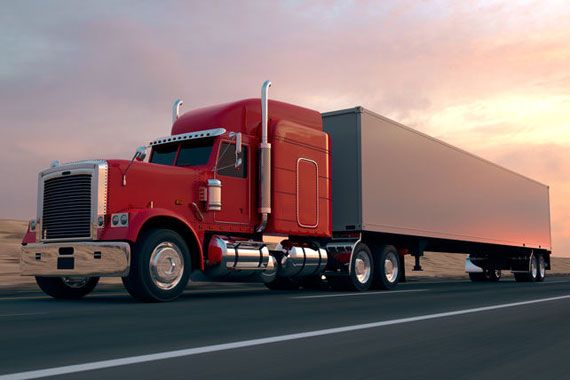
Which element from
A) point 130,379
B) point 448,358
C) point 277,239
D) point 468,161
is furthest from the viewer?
point 468,161

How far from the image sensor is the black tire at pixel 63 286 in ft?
41.7

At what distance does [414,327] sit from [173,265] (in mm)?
5245

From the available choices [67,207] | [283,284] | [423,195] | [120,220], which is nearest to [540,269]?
[423,195]

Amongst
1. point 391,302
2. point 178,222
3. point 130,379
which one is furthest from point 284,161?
point 130,379

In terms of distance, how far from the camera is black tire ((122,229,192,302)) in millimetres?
10812

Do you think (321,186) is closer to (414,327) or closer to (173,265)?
(173,265)

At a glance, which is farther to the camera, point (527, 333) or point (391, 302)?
point (391, 302)

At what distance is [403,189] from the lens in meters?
18.1

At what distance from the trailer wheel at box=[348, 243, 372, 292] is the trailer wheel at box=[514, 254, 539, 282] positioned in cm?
1478

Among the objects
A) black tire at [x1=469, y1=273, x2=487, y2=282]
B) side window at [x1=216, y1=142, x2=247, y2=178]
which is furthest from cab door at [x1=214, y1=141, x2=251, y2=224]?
black tire at [x1=469, y1=273, x2=487, y2=282]

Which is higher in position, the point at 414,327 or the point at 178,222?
the point at 178,222

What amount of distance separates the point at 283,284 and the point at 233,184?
472cm

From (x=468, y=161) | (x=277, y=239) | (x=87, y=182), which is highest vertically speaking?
(x=468, y=161)

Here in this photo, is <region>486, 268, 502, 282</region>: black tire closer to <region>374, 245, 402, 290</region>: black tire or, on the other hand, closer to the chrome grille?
<region>374, 245, 402, 290</region>: black tire
